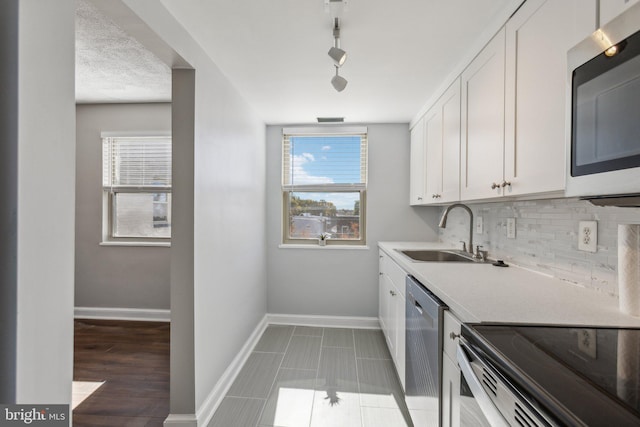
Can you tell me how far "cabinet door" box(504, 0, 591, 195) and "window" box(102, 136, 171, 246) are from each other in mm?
3334

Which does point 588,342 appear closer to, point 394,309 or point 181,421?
point 394,309

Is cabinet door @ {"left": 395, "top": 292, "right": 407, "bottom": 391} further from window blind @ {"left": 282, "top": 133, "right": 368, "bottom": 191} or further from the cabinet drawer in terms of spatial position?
window blind @ {"left": 282, "top": 133, "right": 368, "bottom": 191}

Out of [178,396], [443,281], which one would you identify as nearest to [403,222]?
[443,281]

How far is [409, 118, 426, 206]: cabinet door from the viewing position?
2.83 meters

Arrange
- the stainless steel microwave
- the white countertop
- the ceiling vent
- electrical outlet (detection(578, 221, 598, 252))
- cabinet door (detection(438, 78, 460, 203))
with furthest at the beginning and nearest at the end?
the ceiling vent
cabinet door (detection(438, 78, 460, 203))
electrical outlet (detection(578, 221, 598, 252))
the white countertop
the stainless steel microwave

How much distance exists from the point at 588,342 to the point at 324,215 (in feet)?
9.35

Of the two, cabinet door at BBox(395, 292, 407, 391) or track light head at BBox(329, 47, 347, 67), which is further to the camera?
cabinet door at BBox(395, 292, 407, 391)

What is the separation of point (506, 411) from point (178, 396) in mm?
1776

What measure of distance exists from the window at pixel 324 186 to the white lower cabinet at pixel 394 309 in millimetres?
766

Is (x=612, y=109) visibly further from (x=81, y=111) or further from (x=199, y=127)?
(x=81, y=111)

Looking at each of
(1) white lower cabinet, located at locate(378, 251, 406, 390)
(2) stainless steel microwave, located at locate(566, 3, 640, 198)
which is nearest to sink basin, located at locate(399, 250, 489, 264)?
(1) white lower cabinet, located at locate(378, 251, 406, 390)

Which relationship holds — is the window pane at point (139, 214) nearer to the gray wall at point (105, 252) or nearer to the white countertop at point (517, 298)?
the gray wall at point (105, 252)

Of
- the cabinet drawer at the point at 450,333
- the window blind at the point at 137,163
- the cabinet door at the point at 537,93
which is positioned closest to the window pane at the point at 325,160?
the window blind at the point at 137,163

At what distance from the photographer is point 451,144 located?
2.09 metres
